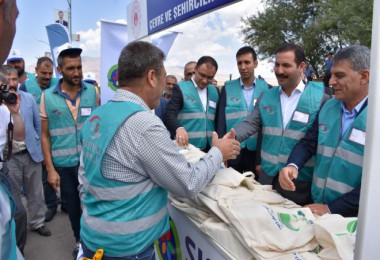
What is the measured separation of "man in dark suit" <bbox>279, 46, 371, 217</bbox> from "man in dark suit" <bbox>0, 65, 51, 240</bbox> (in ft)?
9.36

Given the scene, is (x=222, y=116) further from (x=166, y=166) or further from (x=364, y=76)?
(x=166, y=166)

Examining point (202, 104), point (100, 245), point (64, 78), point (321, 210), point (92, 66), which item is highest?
point (92, 66)

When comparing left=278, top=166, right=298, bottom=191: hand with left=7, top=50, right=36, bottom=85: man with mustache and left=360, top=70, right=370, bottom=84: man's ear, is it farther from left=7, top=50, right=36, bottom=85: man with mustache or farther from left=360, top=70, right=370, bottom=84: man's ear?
left=7, top=50, right=36, bottom=85: man with mustache

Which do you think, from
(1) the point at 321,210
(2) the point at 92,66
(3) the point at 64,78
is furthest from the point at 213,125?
(2) the point at 92,66

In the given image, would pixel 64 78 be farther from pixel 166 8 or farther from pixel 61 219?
pixel 61 219

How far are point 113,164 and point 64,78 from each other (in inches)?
74.2

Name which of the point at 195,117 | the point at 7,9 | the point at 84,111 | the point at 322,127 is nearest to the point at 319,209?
the point at 322,127

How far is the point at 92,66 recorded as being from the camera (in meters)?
19.4

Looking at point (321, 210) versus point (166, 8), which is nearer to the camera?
point (321, 210)

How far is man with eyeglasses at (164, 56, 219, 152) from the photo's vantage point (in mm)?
3707

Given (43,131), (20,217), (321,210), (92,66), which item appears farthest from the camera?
(92,66)

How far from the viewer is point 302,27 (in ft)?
83.1

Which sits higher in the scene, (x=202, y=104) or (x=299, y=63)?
(x=299, y=63)

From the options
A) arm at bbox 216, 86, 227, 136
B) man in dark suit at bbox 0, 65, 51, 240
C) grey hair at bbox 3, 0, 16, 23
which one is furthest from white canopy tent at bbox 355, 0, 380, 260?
man in dark suit at bbox 0, 65, 51, 240
